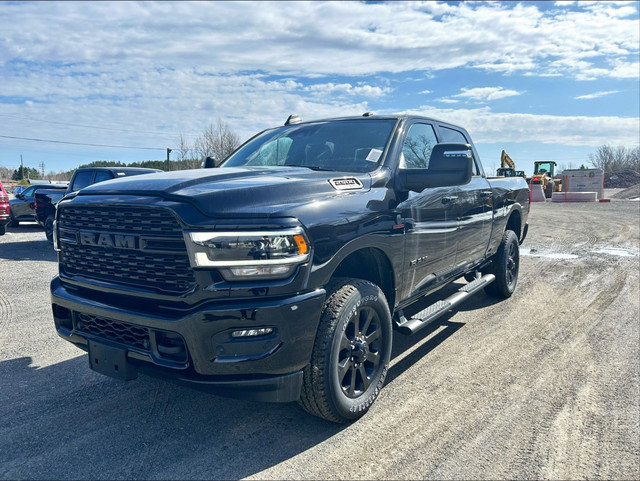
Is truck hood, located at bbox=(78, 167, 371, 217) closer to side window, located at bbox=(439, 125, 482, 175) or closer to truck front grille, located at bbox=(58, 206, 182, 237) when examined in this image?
truck front grille, located at bbox=(58, 206, 182, 237)

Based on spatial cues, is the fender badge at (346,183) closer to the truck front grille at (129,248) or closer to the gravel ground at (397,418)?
→ the truck front grille at (129,248)

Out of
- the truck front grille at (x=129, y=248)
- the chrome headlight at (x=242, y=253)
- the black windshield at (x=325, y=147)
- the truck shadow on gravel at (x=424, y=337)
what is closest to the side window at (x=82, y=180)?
the black windshield at (x=325, y=147)

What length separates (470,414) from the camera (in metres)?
3.26

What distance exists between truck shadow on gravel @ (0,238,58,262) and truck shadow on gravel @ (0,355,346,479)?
22.2ft

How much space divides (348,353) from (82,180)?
9469 mm

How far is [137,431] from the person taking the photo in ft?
9.94

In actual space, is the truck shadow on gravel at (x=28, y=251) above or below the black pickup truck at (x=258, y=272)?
below

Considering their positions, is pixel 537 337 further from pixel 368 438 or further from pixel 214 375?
pixel 214 375

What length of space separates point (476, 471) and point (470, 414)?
0.66 m

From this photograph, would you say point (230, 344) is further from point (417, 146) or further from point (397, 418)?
point (417, 146)

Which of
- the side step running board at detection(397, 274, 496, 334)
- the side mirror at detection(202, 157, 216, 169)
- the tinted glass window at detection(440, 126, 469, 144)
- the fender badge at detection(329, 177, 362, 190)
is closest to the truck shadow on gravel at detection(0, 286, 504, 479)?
the side step running board at detection(397, 274, 496, 334)

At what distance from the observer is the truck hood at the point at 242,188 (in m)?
2.62

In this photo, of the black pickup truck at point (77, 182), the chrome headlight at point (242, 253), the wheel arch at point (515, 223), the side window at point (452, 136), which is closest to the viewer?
the chrome headlight at point (242, 253)

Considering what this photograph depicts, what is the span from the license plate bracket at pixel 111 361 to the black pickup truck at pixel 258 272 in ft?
0.03
